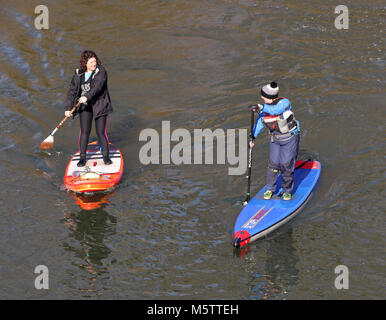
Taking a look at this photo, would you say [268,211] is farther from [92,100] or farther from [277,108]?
[92,100]

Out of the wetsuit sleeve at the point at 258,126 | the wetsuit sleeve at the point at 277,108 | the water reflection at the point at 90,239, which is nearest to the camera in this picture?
the water reflection at the point at 90,239

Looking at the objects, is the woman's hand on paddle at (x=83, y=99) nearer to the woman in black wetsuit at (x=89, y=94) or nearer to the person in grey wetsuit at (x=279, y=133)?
the woman in black wetsuit at (x=89, y=94)

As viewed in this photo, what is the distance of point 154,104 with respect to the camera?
1521 cm

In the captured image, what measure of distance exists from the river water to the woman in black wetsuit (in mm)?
1247

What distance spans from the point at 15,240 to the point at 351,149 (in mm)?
7156

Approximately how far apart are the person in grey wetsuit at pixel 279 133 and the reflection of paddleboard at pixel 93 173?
9.81ft

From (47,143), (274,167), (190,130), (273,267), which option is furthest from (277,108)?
(47,143)

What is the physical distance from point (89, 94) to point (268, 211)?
12.7 feet

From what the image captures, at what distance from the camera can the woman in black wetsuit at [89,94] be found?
1077 centimetres

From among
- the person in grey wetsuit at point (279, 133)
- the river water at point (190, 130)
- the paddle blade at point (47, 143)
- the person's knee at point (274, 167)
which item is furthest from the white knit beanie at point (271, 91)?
the paddle blade at point (47, 143)

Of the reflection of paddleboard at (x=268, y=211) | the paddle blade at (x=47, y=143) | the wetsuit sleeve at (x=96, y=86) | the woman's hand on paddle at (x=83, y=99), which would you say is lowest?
the reflection of paddleboard at (x=268, y=211)

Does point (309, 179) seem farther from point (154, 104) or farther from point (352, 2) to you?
point (352, 2)
